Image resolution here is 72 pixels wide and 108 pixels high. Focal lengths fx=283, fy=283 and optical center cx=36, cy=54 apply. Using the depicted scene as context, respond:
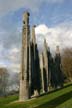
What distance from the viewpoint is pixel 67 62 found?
252 feet

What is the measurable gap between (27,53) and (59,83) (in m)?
14.6

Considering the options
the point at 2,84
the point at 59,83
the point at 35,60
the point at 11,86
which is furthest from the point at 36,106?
the point at 11,86

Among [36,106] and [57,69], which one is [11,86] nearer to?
[57,69]

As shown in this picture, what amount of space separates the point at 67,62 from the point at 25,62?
45.7 m

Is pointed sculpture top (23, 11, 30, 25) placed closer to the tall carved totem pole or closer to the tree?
the tall carved totem pole

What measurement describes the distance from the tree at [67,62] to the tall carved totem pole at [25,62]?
3956 cm

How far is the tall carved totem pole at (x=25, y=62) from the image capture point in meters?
31.2

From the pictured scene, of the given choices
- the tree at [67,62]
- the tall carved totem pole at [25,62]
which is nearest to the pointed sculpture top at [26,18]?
the tall carved totem pole at [25,62]

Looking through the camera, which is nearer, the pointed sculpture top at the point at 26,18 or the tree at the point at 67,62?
the pointed sculpture top at the point at 26,18

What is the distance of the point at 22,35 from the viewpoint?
3319 cm

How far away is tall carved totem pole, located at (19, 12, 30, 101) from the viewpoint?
3125 cm

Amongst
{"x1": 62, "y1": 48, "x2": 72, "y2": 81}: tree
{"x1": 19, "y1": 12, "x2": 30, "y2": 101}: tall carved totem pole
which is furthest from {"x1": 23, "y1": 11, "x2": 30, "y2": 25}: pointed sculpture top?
{"x1": 62, "y1": 48, "x2": 72, "y2": 81}: tree

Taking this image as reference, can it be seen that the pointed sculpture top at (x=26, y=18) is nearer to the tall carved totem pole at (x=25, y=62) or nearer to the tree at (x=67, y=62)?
the tall carved totem pole at (x=25, y=62)

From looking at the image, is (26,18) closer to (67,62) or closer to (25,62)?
(25,62)
